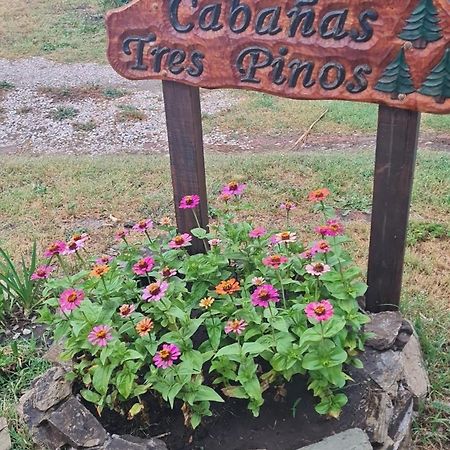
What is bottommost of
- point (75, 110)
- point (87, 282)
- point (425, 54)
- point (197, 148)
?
point (75, 110)

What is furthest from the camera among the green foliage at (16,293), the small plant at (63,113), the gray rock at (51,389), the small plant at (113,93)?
the small plant at (113,93)

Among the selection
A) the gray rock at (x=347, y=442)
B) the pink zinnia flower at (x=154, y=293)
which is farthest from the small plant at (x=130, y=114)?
the gray rock at (x=347, y=442)

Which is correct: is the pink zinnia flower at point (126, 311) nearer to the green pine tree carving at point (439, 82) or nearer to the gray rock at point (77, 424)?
the gray rock at point (77, 424)

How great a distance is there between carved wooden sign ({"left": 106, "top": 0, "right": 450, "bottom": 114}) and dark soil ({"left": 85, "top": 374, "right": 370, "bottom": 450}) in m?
0.97

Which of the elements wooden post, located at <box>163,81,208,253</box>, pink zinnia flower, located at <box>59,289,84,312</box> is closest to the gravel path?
wooden post, located at <box>163,81,208,253</box>

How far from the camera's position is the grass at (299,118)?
26.1ft

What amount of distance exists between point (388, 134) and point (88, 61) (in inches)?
427

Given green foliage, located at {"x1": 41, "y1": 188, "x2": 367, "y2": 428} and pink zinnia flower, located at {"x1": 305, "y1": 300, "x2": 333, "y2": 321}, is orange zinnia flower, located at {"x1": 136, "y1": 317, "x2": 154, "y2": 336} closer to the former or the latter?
green foliage, located at {"x1": 41, "y1": 188, "x2": 367, "y2": 428}

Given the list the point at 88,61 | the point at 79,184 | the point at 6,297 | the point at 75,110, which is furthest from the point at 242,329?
the point at 88,61

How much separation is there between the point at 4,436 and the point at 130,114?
7.25 meters

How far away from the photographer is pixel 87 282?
2256 mm

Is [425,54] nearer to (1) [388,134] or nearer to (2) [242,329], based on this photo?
(1) [388,134]

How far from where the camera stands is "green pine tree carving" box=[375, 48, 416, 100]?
1.90 meters

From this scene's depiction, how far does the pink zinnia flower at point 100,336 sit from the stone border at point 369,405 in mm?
270
